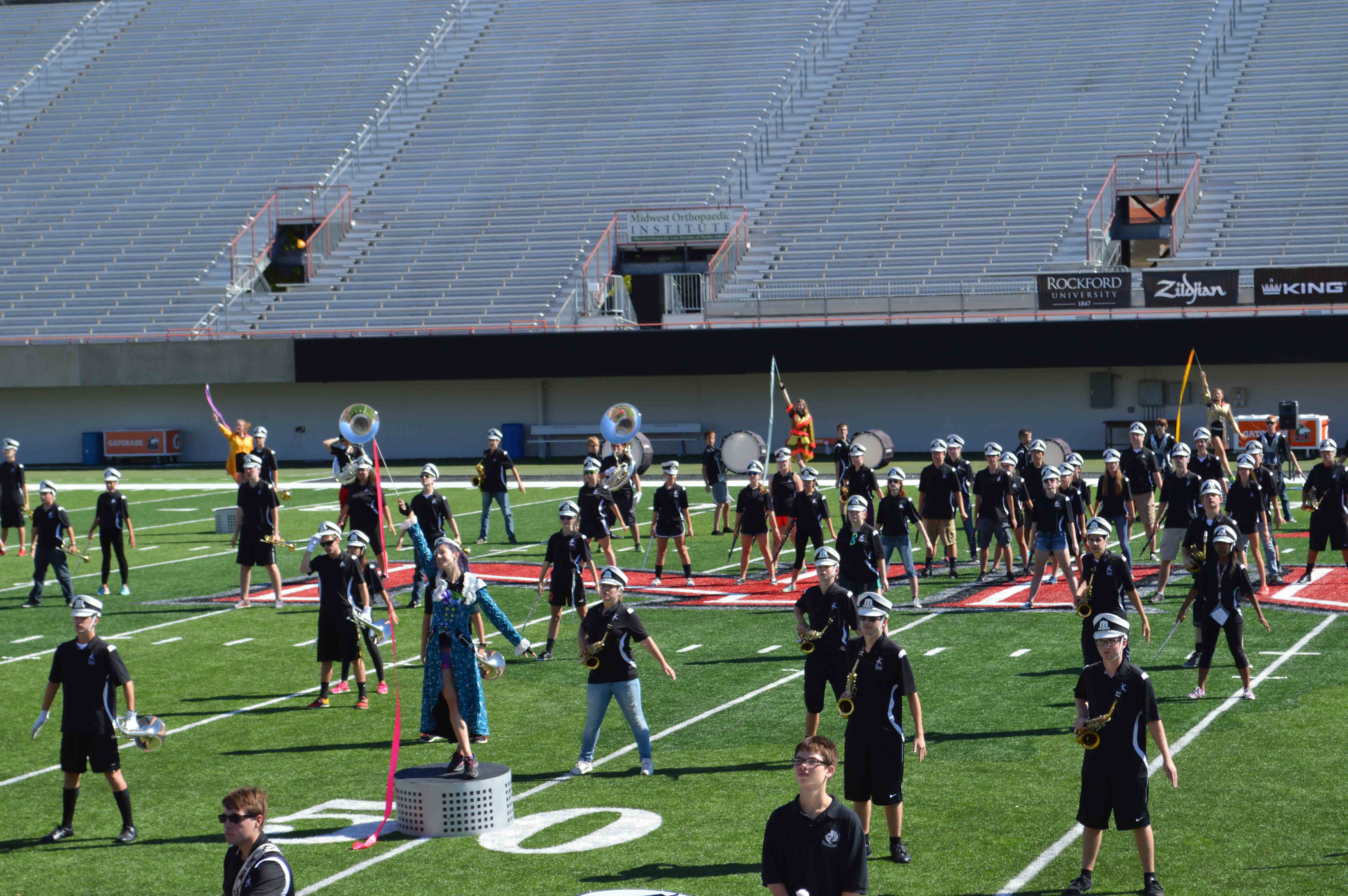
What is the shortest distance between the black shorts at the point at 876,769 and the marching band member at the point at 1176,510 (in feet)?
32.7

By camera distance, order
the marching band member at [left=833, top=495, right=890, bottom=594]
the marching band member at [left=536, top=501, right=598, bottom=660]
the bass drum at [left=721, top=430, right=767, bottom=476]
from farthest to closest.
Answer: the bass drum at [left=721, top=430, right=767, bottom=476]
the marching band member at [left=833, top=495, right=890, bottom=594]
the marching band member at [left=536, top=501, right=598, bottom=660]

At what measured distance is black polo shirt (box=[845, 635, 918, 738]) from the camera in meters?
9.58

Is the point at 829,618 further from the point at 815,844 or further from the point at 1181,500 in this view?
the point at 1181,500

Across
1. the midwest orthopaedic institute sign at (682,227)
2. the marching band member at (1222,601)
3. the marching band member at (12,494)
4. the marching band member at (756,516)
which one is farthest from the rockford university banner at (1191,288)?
the marching band member at (12,494)

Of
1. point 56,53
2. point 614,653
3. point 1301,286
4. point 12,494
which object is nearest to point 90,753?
point 614,653

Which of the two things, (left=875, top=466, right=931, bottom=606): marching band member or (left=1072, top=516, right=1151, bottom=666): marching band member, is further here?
(left=875, top=466, right=931, bottom=606): marching band member

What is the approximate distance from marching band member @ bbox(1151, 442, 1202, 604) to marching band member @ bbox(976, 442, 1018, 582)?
1.98 m

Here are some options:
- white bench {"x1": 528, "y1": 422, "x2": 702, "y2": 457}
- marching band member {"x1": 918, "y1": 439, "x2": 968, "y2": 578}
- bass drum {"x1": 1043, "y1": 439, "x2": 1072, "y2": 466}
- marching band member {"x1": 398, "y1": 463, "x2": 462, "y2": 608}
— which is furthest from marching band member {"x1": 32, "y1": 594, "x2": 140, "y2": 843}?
white bench {"x1": 528, "y1": 422, "x2": 702, "y2": 457}

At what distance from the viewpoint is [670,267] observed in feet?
154

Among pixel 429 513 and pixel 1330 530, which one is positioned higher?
pixel 429 513

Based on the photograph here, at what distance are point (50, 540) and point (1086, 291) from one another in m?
27.6

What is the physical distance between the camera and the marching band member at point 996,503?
2030 cm

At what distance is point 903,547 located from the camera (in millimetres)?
19422

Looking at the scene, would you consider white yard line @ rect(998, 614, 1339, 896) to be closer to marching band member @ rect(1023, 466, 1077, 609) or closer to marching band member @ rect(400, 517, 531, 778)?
marching band member @ rect(1023, 466, 1077, 609)
